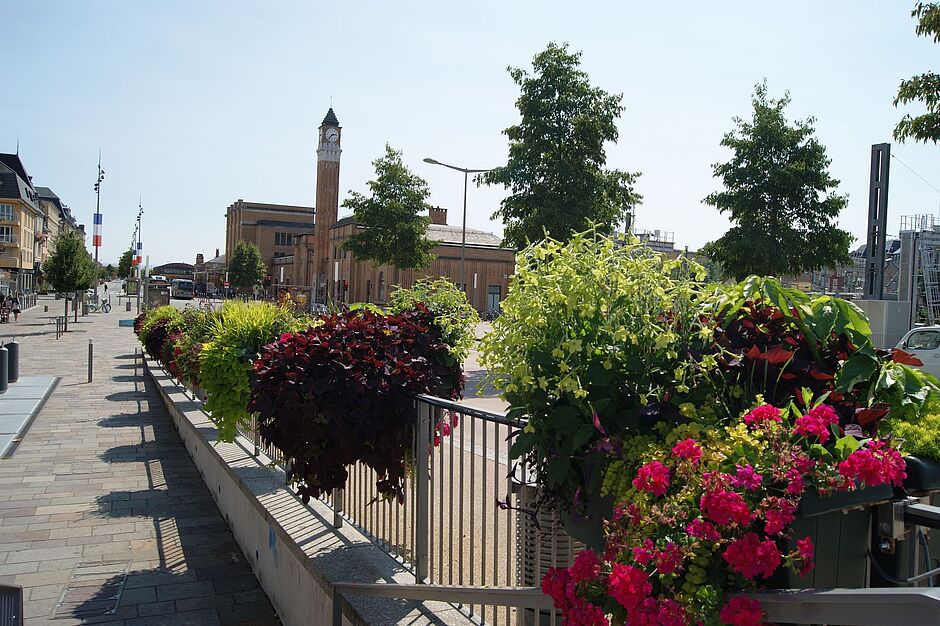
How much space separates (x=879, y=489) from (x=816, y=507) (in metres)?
0.15

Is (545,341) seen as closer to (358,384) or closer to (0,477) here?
(358,384)

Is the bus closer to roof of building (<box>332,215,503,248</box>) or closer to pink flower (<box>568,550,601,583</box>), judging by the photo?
roof of building (<box>332,215,503,248</box>)

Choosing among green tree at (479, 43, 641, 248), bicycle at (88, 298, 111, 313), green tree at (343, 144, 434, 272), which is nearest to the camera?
green tree at (479, 43, 641, 248)

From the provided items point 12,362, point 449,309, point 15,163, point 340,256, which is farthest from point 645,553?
point 15,163

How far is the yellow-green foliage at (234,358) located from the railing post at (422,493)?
2866 mm

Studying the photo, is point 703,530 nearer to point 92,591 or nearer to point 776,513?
point 776,513

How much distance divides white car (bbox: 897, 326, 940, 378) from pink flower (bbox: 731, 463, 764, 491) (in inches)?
757

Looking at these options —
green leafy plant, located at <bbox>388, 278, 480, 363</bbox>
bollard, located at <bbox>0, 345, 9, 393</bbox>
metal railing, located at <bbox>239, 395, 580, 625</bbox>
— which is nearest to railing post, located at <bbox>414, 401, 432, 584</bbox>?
metal railing, located at <bbox>239, 395, 580, 625</bbox>

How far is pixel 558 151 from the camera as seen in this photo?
79.7 feet

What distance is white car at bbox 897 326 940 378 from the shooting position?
1836cm

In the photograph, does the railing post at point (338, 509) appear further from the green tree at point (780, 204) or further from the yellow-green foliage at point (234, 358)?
the green tree at point (780, 204)

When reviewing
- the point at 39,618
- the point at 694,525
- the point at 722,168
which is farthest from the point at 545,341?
the point at 722,168

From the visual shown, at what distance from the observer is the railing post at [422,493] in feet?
12.9

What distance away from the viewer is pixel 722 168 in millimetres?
26000
